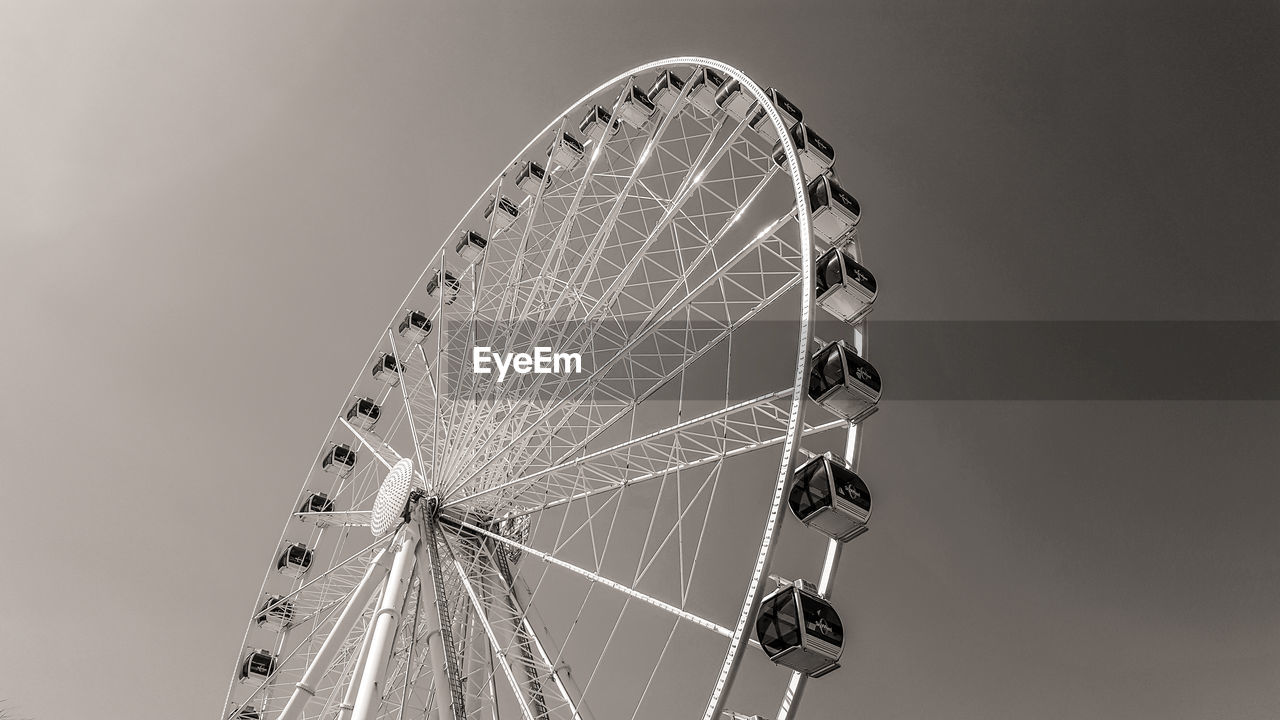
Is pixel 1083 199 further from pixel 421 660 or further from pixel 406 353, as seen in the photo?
pixel 421 660

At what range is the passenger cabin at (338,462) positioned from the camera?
16172 millimetres

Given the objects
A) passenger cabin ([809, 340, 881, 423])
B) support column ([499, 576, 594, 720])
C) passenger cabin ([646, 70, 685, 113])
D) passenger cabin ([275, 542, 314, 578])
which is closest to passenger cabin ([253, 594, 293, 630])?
passenger cabin ([275, 542, 314, 578])

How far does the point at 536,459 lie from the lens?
11609 millimetres

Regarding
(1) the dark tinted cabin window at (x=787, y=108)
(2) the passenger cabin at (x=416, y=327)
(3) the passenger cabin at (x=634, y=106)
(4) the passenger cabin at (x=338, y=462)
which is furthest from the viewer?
(4) the passenger cabin at (x=338, y=462)

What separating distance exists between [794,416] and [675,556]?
15891 mm

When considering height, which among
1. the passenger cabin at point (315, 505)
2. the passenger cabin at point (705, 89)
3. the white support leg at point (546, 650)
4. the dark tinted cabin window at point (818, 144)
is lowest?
the white support leg at point (546, 650)

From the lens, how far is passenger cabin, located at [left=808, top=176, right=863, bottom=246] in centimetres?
941

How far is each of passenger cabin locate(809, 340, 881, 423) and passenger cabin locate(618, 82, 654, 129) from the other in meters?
6.02

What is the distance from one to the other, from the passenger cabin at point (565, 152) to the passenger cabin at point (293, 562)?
811cm

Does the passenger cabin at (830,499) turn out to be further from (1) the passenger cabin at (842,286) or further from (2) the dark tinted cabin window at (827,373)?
(1) the passenger cabin at (842,286)

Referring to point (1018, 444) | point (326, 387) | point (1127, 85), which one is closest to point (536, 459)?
point (326, 387)

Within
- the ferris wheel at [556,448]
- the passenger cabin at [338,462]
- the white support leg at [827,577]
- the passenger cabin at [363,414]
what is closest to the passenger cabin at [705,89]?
the ferris wheel at [556,448]

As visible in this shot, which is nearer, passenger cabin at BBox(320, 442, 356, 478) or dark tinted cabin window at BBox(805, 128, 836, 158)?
dark tinted cabin window at BBox(805, 128, 836, 158)

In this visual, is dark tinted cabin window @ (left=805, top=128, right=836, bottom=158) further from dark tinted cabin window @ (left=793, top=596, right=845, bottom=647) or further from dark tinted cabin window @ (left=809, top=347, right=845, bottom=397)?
dark tinted cabin window @ (left=793, top=596, right=845, bottom=647)
